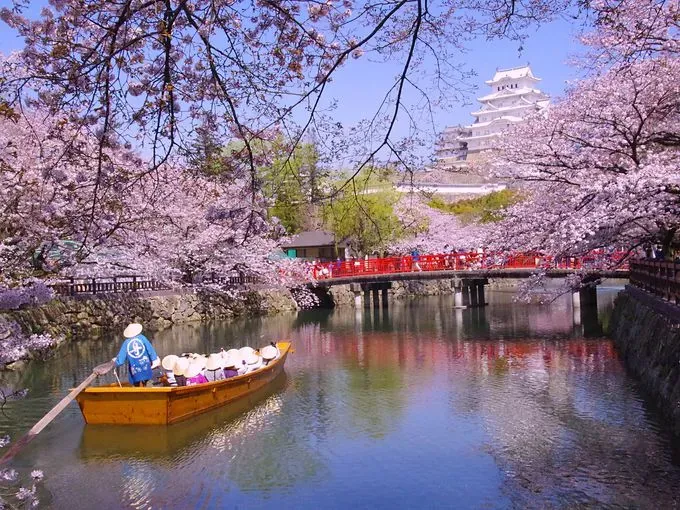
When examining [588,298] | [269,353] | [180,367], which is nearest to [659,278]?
[269,353]

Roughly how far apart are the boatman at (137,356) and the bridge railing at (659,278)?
843cm

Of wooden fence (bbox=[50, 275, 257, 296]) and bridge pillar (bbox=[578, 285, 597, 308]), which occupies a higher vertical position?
wooden fence (bbox=[50, 275, 257, 296])

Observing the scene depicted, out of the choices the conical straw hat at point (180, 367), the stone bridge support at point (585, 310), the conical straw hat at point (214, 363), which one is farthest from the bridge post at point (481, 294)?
the conical straw hat at point (180, 367)

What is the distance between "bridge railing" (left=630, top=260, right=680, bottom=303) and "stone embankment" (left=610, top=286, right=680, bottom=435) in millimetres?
170

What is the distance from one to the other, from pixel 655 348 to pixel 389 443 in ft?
18.0

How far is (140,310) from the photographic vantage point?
24.1 metres

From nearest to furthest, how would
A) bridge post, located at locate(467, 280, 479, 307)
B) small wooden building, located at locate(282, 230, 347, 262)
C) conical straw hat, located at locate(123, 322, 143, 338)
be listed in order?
conical straw hat, located at locate(123, 322, 143, 338), bridge post, located at locate(467, 280, 479, 307), small wooden building, located at locate(282, 230, 347, 262)

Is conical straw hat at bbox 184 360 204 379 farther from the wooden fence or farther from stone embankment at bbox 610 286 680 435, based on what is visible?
the wooden fence

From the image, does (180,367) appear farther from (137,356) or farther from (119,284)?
(119,284)

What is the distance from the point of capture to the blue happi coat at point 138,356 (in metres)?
10.5

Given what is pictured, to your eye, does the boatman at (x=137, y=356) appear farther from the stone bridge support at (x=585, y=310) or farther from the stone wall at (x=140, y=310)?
the stone bridge support at (x=585, y=310)

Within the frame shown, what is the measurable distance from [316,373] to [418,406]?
3984mm

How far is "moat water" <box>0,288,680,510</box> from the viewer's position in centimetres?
792

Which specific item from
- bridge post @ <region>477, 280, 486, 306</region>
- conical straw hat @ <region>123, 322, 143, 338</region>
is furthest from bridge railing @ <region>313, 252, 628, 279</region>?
conical straw hat @ <region>123, 322, 143, 338</region>
